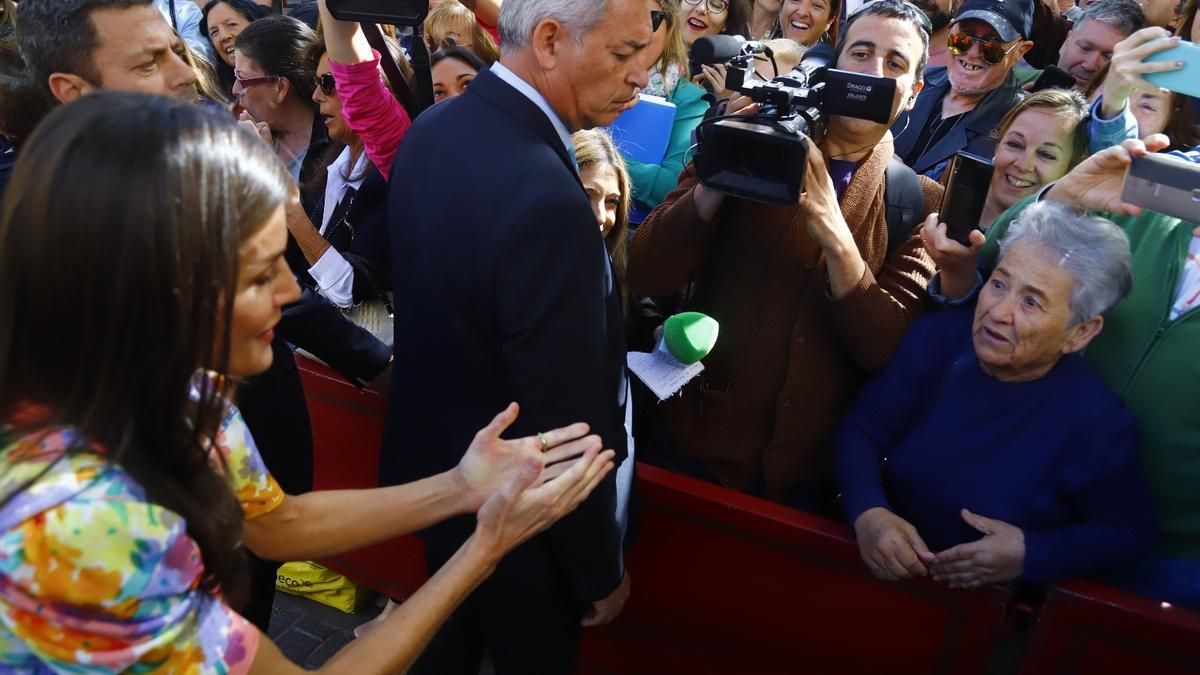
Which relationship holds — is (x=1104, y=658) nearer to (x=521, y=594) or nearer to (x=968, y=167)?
(x=968, y=167)

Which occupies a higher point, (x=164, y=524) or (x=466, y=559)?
(x=164, y=524)

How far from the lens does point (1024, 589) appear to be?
6.70 feet

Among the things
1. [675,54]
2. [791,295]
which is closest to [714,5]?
[675,54]

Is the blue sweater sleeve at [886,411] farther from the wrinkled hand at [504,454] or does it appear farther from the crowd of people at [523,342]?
the wrinkled hand at [504,454]

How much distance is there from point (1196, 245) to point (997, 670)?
106 cm

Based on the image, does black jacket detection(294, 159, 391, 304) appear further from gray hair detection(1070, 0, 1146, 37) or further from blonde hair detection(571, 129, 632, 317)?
gray hair detection(1070, 0, 1146, 37)

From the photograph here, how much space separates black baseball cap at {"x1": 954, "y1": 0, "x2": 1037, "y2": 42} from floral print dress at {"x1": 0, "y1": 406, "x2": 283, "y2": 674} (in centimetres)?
360

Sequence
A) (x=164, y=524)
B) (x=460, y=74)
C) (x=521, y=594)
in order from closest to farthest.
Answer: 1. (x=164, y=524)
2. (x=521, y=594)
3. (x=460, y=74)

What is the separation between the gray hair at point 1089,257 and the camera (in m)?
1.89

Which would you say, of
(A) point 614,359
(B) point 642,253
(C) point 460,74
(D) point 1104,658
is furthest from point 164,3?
(D) point 1104,658

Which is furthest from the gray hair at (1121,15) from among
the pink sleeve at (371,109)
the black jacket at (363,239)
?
the black jacket at (363,239)

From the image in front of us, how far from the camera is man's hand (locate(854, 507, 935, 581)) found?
193 cm

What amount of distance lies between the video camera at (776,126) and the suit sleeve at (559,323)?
17.2 inches

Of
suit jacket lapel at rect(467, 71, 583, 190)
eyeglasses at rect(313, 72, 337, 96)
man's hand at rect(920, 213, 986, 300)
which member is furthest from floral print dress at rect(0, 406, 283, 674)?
eyeglasses at rect(313, 72, 337, 96)
